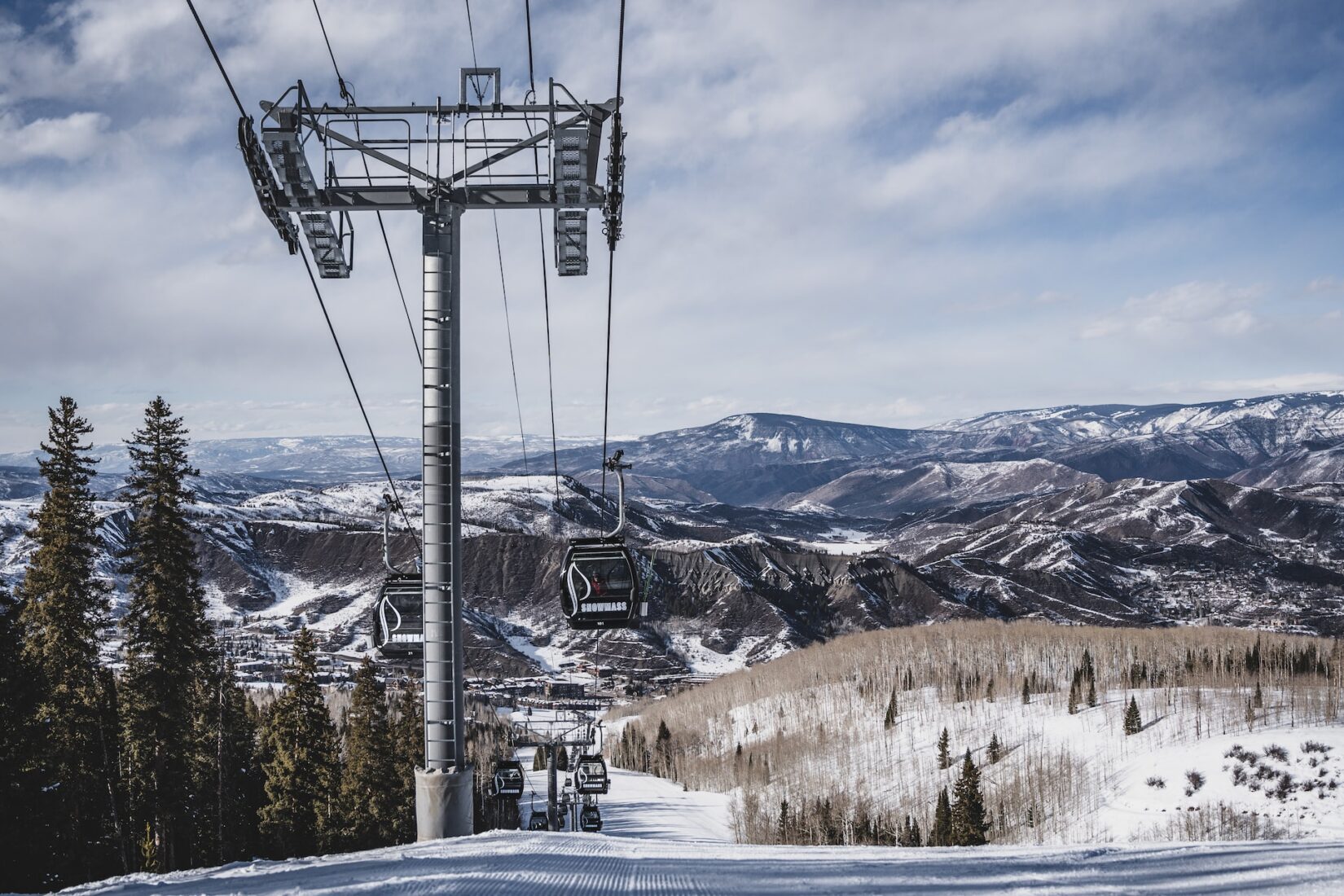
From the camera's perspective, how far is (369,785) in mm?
36250

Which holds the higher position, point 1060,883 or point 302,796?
point 1060,883

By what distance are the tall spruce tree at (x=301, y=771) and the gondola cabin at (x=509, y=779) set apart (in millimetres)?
7250

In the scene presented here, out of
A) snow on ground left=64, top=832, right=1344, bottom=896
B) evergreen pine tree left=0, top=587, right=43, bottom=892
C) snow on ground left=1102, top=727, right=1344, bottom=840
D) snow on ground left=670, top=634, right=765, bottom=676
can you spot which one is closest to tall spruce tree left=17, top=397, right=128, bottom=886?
evergreen pine tree left=0, top=587, right=43, bottom=892

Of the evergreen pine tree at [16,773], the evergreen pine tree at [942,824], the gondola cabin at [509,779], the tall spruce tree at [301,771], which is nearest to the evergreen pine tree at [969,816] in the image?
the evergreen pine tree at [942,824]

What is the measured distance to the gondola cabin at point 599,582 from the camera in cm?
1720

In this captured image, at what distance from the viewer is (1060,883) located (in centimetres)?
802

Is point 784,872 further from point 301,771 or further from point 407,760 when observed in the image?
point 407,760

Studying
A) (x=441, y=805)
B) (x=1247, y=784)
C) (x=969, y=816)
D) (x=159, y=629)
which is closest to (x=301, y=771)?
(x=159, y=629)

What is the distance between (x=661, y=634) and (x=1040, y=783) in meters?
148

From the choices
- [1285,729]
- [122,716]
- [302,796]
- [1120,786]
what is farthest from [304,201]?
[1120,786]

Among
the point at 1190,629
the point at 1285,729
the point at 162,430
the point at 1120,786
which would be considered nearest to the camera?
the point at 162,430

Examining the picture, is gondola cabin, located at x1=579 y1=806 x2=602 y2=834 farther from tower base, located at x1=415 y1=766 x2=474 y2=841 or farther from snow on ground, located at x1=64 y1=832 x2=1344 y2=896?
snow on ground, located at x1=64 y1=832 x2=1344 y2=896

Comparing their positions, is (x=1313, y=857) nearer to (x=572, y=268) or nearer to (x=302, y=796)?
(x=572, y=268)

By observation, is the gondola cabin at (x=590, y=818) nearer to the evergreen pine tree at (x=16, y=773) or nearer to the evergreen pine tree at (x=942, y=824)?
the evergreen pine tree at (x=942, y=824)
